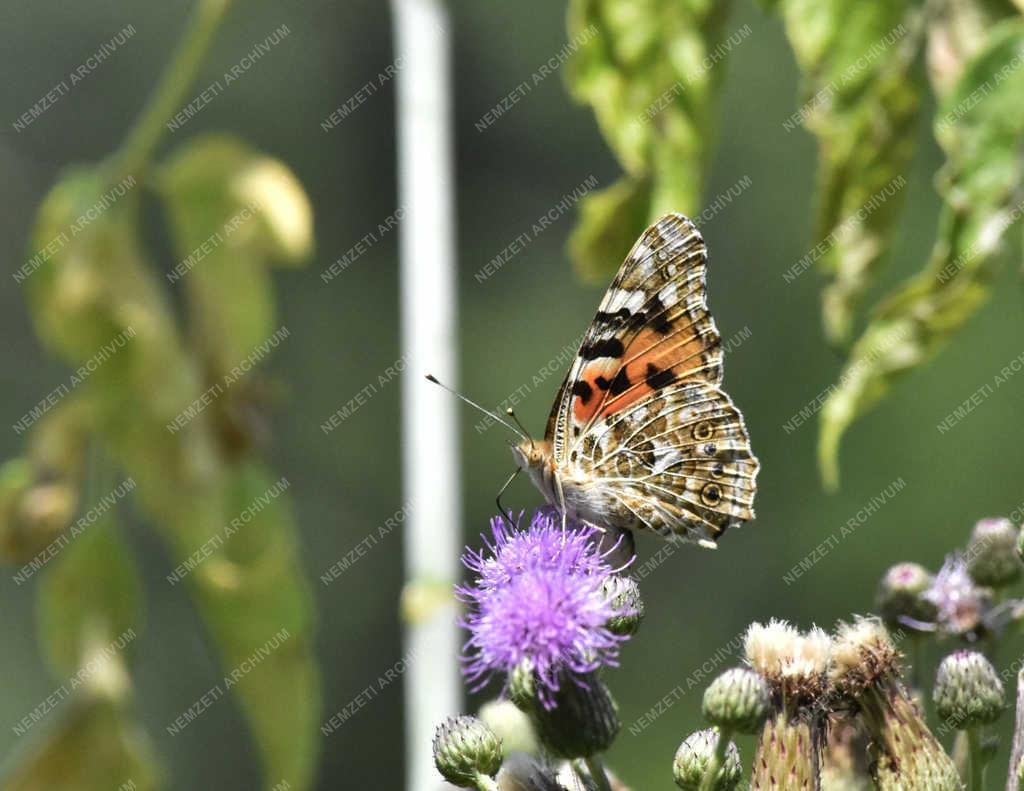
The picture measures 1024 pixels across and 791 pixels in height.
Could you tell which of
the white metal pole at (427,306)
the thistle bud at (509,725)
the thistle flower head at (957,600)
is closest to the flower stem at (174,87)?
the white metal pole at (427,306)

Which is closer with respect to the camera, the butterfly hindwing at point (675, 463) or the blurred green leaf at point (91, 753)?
the blurred green leaf at point (91, 753)

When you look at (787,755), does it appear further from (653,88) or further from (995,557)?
(653,88)

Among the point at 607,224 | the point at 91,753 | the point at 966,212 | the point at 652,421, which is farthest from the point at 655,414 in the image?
the point at 91,753

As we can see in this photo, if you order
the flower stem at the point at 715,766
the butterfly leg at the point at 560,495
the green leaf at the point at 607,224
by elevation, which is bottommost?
the flower stem at the point at 715,766

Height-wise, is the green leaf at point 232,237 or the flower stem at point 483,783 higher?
the green leaf at point 232,237

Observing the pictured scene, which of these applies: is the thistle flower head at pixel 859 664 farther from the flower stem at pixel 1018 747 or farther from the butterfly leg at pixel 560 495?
the butterfly leg at pixel 560 495

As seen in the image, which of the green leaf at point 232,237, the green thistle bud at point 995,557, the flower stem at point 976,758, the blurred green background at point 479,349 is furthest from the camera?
the blurred green background at point 479,349

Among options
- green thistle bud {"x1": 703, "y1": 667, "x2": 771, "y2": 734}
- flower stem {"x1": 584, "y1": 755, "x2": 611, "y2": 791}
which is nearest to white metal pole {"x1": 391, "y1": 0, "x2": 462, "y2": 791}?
flower stem {"x1": 584, "y1": 755, "x2": 611, "y2": 791}
